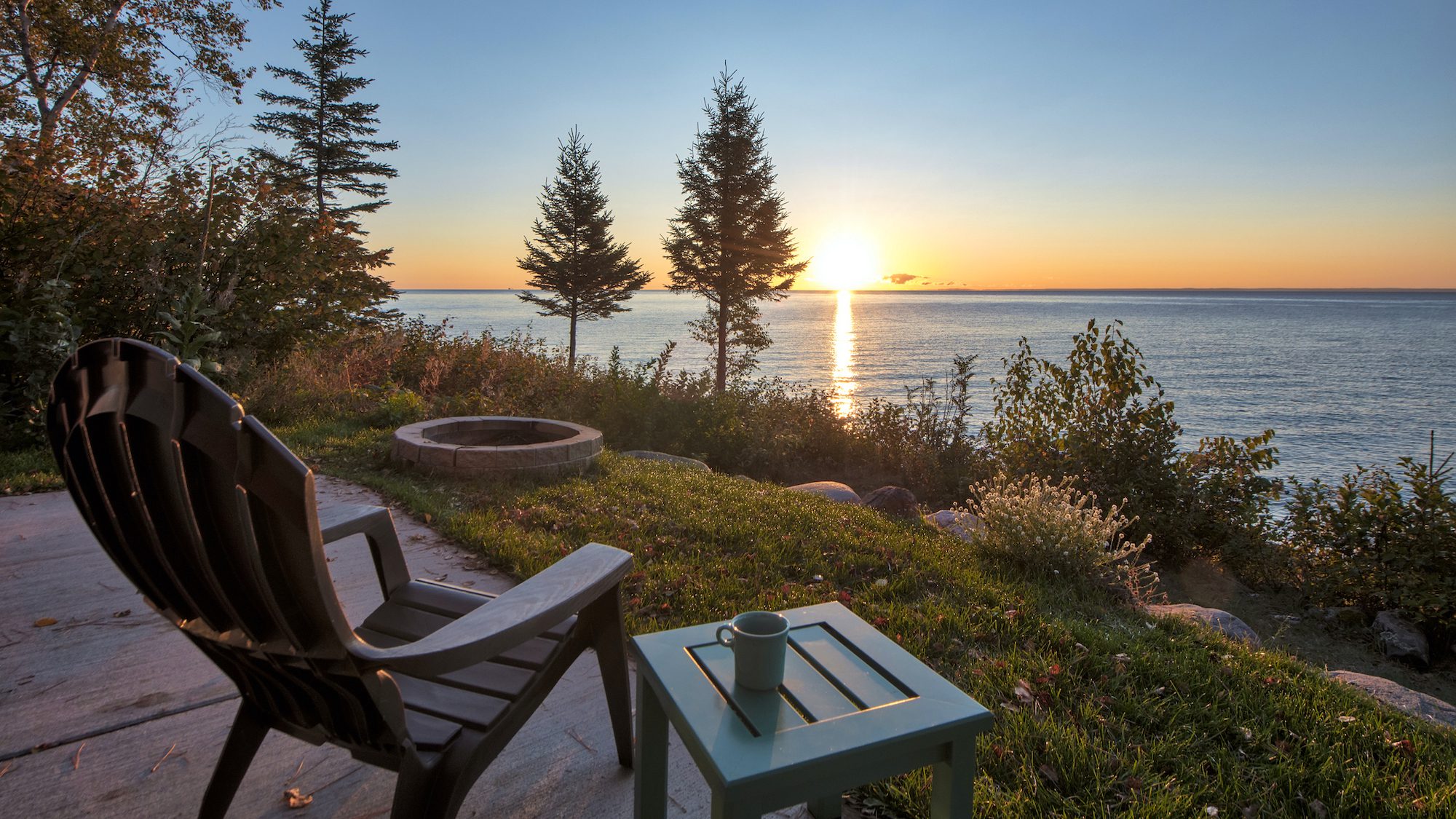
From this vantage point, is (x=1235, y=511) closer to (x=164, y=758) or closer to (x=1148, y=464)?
(x=1148, y=464)

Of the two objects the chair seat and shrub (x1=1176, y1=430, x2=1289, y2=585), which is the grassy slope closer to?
the chair seat

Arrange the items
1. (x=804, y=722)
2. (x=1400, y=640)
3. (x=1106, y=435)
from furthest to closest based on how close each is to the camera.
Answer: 1. (x=1106, y=435)
2. (x=1400, y=640)
3. (x=804, y=722)

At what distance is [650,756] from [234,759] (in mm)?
1061

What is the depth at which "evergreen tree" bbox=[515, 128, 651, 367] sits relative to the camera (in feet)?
98.8

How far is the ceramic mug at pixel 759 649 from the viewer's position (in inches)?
58.0

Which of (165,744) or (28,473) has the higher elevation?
(28,473)

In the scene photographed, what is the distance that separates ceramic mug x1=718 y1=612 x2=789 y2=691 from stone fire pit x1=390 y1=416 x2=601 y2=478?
15.1ft

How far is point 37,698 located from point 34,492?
3.47 metres

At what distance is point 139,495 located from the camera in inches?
53.1

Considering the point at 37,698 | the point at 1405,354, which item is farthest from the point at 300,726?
the point at 1405,354

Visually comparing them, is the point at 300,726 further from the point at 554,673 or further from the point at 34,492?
the point at 34,492

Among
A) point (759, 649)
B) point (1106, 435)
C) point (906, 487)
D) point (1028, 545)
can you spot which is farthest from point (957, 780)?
point (906, 487)

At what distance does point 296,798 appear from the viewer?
6.70ft

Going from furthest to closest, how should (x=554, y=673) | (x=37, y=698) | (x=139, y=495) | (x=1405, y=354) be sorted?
(x=1405, y=354) → (x=37, y=698) → (x=554, y=673) → (x=139, y=495)
